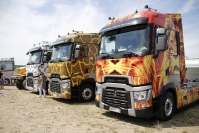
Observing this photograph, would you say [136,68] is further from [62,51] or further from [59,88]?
[62,51]

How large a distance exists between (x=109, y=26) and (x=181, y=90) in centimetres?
352


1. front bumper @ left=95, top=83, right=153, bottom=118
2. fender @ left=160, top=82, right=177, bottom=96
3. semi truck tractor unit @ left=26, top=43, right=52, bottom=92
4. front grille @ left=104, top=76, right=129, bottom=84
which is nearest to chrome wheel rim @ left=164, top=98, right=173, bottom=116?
fender @ left=160, top=82, right=177, bottom=96

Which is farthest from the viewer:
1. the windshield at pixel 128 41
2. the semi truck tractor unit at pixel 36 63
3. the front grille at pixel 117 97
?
the semi truck tractor unit at pixel 36 63

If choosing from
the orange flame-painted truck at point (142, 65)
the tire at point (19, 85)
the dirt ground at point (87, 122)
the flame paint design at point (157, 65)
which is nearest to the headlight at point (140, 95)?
the orange flame-painted truck at point (142, 65)

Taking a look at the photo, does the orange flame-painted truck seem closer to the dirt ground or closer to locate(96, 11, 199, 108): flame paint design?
locate(96, 11, 199, 108): flame paint design

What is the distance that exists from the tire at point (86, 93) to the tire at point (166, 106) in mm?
4649

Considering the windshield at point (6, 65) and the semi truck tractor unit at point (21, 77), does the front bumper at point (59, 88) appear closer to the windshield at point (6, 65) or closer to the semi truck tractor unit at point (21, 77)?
the semi truck tractor unit at point (21, 77)

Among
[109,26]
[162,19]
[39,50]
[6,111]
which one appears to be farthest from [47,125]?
[39,50]

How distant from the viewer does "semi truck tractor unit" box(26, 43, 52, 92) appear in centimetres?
1278

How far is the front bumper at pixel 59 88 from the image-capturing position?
372 inches

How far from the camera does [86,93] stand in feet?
33.4

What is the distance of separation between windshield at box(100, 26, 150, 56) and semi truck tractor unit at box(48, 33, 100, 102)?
277cm

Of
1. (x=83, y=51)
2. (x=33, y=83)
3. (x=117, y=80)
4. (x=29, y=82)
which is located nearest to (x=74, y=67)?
(x=83, y=51)

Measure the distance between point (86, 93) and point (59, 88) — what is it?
56.5 inches
